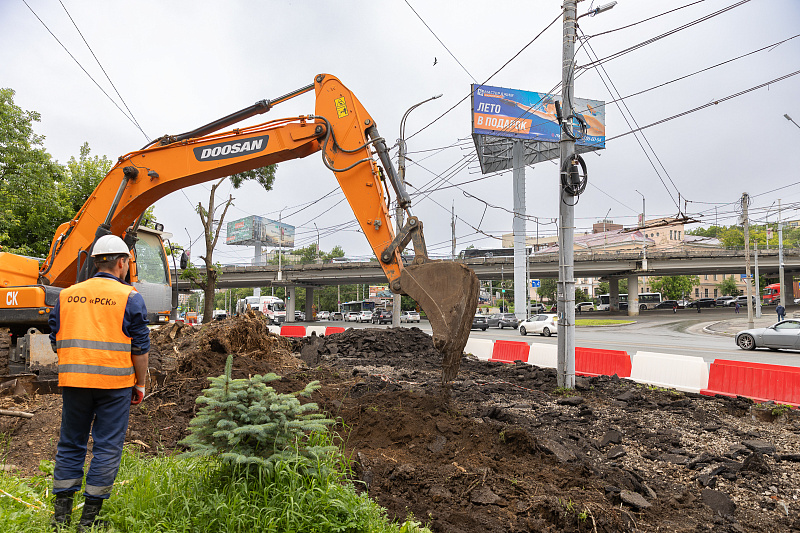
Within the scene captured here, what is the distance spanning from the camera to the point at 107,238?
365cm

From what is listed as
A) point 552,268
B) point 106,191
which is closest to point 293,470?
point 106,191

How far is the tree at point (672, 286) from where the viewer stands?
7738 cm

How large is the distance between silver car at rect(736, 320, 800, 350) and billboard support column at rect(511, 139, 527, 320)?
19011 mm

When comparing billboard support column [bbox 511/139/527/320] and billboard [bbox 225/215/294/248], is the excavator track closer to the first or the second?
billboard support column [bbox 511/139/527/320]

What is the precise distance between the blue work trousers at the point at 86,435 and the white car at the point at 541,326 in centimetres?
2821

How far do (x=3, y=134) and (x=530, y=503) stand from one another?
2270 cm

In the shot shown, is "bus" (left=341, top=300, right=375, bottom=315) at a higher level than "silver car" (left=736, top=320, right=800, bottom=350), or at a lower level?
lower

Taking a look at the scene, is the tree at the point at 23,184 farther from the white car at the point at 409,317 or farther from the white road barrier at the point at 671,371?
the white car at the point at 409,317

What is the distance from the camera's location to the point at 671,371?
9875 millimetres

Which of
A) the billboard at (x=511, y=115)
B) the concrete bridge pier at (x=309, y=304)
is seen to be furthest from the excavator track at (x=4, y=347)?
the concrete bridge pier at (x=309, y=304)

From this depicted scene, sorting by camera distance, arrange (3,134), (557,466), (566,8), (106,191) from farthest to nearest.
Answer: (3,134)
(566,8)
(106,191)
(557,466)

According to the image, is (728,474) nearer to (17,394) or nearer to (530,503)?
(530,503)

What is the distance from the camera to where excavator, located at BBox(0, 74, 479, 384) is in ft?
21.9

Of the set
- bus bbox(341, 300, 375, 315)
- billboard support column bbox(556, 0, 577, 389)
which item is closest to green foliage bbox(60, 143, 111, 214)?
billboard support column bbox(556, 0, 577, 389)
